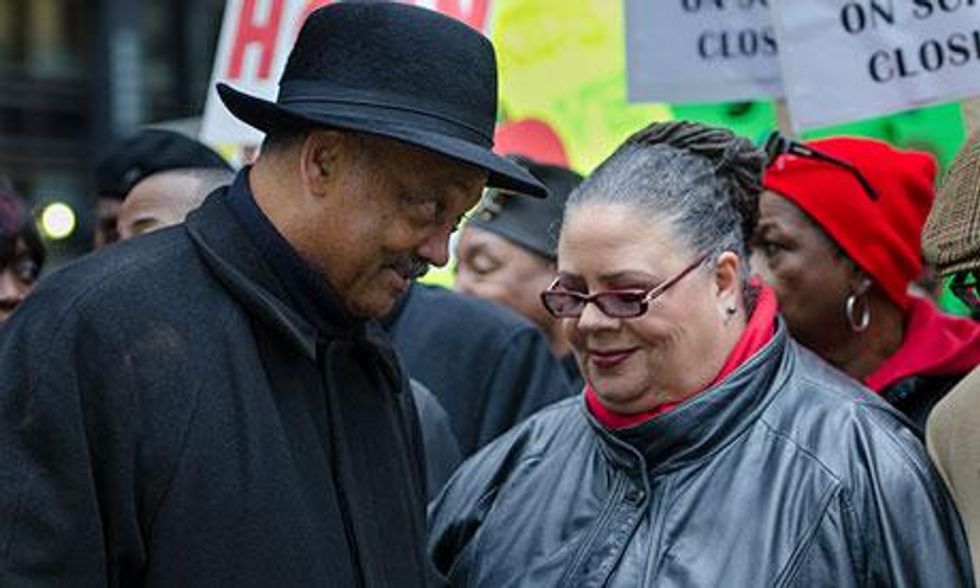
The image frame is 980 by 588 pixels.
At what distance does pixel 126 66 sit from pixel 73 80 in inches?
21.1

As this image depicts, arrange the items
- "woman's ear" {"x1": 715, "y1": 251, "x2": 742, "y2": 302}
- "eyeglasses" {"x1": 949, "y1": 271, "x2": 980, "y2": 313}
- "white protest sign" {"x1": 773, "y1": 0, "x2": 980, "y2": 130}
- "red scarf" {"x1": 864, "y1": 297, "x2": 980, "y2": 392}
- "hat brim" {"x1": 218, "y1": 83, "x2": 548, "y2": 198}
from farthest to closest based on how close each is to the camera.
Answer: "white protest sign" {"x1": 773, "y1": 0, "x2": 980, "y2": 130} → "red scarf" {"x1": 864, "y1": 297, "x2": 980, "y2": 392} → "woman's ear" {"x1": 715, "y1": 251, "x2": 742, "y2": 302} → "eyeglasses" {"x1": 949, "y1": 271, "x2": 980, "y2": 313} → "hat brim" {"x1": 218, "y1": 83, "x2": 548, "y2": 198}

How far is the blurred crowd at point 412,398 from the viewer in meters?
2.35

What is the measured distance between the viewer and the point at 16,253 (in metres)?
4.56

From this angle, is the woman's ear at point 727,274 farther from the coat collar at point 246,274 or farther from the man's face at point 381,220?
the coat collar at point 246,274

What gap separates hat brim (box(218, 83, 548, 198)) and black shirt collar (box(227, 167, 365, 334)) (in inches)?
4.3

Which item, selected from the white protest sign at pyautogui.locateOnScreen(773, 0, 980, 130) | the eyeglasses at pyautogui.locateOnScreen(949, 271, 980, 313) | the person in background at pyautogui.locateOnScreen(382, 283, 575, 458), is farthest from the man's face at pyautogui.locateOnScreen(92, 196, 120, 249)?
the eyeglasses at pyautogui.locateOnScreen(949, 271, 980, 313)

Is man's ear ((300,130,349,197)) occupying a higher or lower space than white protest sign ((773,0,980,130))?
higher

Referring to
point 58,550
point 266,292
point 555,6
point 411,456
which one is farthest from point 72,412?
point 555,6

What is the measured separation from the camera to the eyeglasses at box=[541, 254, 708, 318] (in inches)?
116

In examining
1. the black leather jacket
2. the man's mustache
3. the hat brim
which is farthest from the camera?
the black leather jacket

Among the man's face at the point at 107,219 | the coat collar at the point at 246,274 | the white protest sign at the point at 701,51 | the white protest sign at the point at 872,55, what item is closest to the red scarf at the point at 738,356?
the coat collar at the point at 246,274

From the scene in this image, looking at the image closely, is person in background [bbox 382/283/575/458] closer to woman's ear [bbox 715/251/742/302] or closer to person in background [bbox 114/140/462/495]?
person in background [bbox 114/140/462/495]

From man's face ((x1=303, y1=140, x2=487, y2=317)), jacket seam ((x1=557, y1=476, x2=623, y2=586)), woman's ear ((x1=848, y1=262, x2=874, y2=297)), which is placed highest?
man's face ((x1=303, y1=140, x2=487, y2=317))

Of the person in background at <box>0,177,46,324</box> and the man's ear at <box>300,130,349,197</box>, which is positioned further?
the person in background at <box>0,177,46,324</box>
